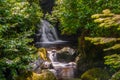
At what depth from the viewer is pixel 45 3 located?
3108 cm

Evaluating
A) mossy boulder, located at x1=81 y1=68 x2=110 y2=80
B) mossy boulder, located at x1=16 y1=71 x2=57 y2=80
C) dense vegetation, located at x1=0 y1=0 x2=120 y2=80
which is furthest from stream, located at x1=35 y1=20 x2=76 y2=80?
mossy boulder, located at x1=16 y1=71 x2=57 y2=80

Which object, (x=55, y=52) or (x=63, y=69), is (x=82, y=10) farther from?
(x=55, y=52)

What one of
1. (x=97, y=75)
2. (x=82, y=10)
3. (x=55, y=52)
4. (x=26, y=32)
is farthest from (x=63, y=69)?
(x=26, y=32)

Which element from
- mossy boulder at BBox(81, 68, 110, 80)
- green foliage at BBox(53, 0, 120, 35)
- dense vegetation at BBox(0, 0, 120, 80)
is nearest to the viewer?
dense vegetation at BBox(0, 0, 120, 80)

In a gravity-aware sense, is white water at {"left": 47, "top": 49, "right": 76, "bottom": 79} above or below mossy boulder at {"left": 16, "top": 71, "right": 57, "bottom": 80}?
below

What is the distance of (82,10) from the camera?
14883 mm

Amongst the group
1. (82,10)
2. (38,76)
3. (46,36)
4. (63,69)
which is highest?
(82,10)

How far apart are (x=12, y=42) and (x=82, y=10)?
5.81 m

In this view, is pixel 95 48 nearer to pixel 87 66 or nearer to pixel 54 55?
pixel 87 66

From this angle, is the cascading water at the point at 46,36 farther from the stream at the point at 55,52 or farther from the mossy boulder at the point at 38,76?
the mossy boulder at the point at 38,76

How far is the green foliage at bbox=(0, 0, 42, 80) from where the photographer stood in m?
9.80

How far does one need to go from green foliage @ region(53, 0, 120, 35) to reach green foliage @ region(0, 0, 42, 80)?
13.4 feet

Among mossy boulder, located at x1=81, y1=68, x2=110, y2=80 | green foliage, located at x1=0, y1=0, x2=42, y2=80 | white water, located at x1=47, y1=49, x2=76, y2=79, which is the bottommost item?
white water, located at x1=47, y1=49, x2=76, y2=79

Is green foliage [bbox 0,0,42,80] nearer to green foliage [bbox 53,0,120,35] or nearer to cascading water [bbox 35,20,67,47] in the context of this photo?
green foliage [bbox 53,0,120,35]
